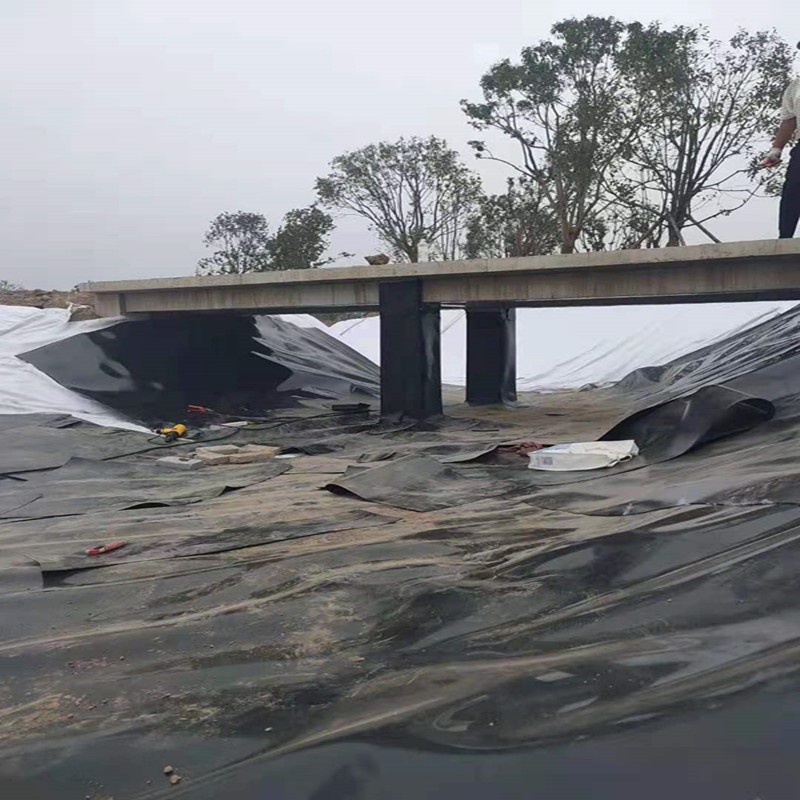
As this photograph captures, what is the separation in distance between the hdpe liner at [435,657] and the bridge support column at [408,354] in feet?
27.9

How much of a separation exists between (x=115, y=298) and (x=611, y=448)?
12.6m

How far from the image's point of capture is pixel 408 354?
13453mm

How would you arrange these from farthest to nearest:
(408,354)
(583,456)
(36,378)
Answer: (408,354) < (36,378) < (583,456)

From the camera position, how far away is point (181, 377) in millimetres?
14711

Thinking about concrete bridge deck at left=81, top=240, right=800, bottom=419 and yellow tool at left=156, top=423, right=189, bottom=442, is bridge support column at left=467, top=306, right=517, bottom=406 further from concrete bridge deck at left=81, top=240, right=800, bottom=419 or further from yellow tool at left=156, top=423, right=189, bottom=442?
yellow tool at left=156, top=423, right=189, bottom=442

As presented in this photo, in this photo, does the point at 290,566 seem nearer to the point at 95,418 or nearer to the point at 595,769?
the point at 595,769

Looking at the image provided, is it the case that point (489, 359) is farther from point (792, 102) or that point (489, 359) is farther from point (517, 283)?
point (792, 102)

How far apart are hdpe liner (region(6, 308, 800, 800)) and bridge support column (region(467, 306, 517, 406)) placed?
39.1 feet

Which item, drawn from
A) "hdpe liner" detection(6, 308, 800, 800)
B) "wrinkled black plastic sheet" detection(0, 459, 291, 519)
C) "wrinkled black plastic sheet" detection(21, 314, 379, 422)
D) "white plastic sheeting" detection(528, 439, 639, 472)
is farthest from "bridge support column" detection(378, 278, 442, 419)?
"hdpe liner" detection(6, 308, 800, 800)

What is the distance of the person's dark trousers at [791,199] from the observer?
299 inches

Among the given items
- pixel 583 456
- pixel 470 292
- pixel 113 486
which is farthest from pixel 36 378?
pixel 583 456

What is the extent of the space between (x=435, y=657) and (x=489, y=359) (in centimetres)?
1451

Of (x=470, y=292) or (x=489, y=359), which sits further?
(x=489, y=359)

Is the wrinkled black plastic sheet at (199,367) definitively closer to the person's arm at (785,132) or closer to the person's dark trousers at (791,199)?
the person's dark trousers at (791,199)
